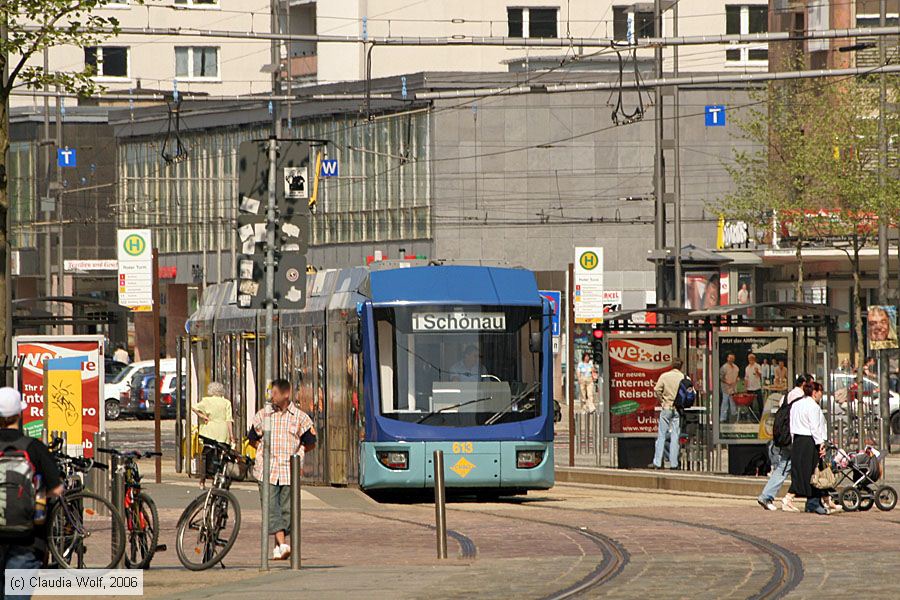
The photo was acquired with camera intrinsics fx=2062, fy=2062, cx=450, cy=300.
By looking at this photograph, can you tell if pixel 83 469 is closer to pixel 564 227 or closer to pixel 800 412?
pixel 800 412

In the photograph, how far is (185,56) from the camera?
92.0 meters

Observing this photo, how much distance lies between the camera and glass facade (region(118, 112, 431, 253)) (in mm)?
71062

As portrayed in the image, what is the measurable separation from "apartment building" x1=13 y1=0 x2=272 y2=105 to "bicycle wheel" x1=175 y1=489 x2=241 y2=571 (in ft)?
237

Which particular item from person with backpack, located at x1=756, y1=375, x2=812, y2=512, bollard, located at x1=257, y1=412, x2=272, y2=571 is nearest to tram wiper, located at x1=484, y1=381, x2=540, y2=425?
person with backpack, located at x1=756, y1=375, x2=812, y2=512

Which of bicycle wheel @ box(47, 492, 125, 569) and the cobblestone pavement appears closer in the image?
the cobblestone pavement

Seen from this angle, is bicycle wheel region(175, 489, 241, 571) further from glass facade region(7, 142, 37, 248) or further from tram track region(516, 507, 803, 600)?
glass facade region(7, 142, 37, 248)

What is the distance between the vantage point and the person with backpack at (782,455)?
949 inches

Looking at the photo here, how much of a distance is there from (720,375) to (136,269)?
8.59 meters

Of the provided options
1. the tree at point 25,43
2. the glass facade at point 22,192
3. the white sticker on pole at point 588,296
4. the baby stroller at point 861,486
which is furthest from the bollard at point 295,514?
the glass facade at point 22,192

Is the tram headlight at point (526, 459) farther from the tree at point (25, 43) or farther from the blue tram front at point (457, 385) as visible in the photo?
the tree at point (25, 43)

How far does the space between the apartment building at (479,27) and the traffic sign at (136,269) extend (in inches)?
1855

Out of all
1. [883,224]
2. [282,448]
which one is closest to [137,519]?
[282,448]

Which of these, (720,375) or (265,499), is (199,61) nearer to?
(720,375)

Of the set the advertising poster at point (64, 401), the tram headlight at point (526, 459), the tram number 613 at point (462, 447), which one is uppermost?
the advertising poster at point (64, 401)
